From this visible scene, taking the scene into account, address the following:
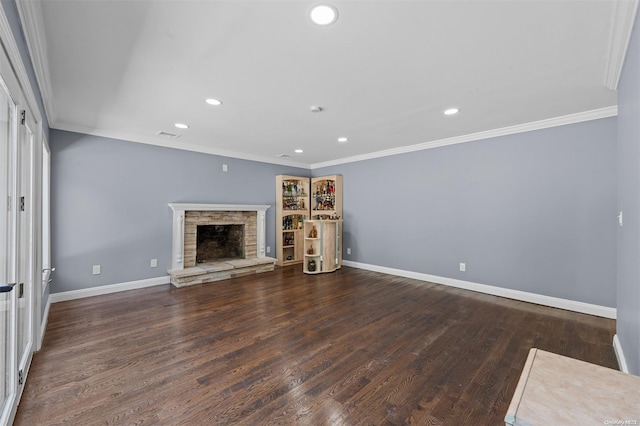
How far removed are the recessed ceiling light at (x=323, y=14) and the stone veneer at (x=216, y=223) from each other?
4022 mm

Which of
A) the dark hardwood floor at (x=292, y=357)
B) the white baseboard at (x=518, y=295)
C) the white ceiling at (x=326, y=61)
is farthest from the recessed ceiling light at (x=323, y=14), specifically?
the white baseboard at (x=518, y=295)

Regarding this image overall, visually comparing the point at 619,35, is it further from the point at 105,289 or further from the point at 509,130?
the point at 105,289

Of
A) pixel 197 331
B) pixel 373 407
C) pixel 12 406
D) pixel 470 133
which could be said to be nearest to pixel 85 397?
pixel 12 406

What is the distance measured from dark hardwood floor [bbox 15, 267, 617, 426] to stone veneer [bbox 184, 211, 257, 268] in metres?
1.10

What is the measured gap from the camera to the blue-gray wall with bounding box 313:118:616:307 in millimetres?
3223

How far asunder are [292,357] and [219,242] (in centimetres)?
387

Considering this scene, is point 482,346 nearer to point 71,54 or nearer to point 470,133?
point 470,133

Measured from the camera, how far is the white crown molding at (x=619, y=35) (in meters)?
1.57

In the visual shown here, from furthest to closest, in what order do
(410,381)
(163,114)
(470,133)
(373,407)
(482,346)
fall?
(470,133) < (163,114) < (482,346) < (410,381) < (373,407)

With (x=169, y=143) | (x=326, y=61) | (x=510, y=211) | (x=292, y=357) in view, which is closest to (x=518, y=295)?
(x=510, y=211)

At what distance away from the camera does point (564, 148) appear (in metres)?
3.41

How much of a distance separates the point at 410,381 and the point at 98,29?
316 centimetres

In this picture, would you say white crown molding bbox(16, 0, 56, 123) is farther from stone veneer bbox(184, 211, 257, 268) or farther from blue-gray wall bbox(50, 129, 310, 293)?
stone veneer bbox(184, 211, 257, 268)

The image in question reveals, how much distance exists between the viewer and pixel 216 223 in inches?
203
